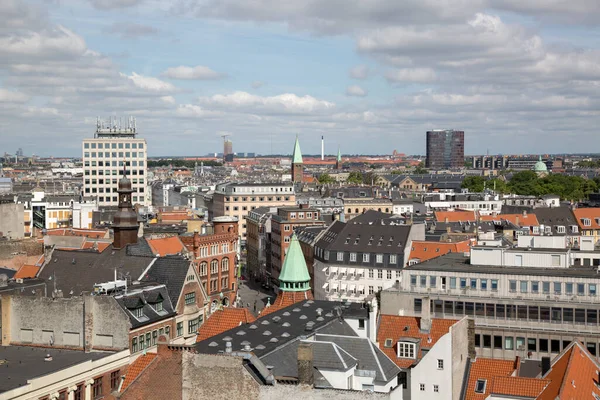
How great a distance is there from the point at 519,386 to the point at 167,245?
6062 centimetres

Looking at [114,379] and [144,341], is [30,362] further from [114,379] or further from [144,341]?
[144,341]

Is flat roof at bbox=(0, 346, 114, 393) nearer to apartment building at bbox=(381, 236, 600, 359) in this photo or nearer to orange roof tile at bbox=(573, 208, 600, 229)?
apartment building at bbox=(381, 236, 600, 359)

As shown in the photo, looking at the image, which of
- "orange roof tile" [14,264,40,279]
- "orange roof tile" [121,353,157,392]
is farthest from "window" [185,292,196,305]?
"orange roof tile" [121,353,157,392]

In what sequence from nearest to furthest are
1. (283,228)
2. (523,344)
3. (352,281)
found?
(523,344), (352,281), (283,228)

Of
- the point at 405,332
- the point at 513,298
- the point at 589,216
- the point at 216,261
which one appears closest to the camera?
the point at 405,332

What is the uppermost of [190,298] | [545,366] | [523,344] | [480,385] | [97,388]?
[190,298]

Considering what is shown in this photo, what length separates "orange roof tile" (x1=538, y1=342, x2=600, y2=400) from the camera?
5478 cm

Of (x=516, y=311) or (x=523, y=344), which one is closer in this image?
(x=523, y=344)

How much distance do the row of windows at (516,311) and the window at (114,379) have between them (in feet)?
86.4

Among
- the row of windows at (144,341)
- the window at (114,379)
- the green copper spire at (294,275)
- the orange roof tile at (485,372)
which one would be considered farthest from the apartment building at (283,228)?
the orange roof tile at (485,372)

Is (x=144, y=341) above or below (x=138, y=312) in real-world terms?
below

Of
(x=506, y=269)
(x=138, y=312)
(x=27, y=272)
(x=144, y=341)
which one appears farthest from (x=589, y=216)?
(x=144, y=341)

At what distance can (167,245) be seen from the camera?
109m

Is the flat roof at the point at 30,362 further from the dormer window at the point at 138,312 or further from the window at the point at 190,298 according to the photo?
the window at the point at 190,298
